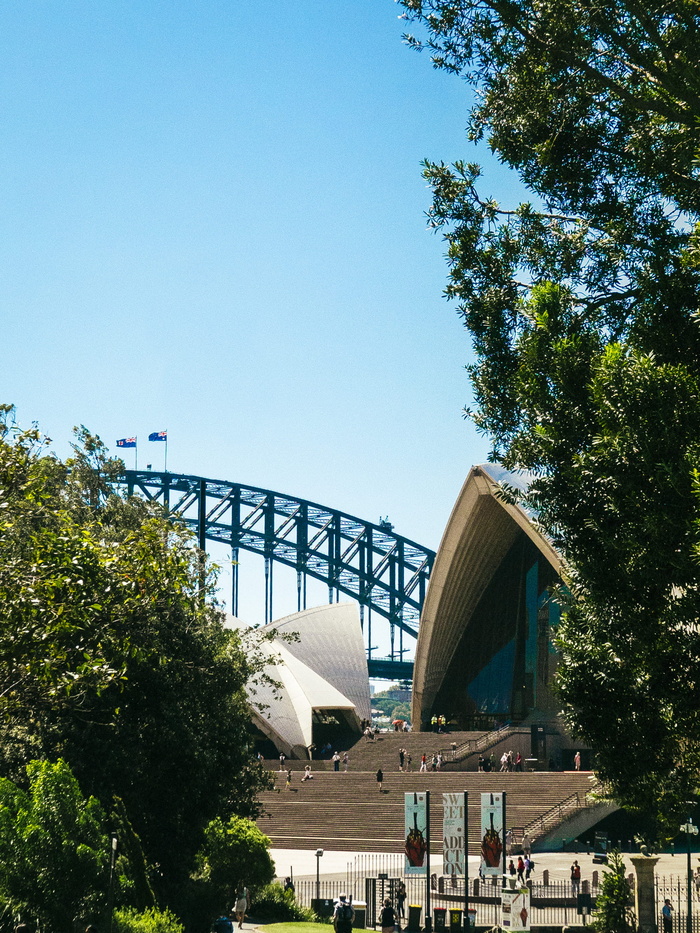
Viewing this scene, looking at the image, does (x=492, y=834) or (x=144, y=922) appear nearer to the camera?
(x=144, y=922)

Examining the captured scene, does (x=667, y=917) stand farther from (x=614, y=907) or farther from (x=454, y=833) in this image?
(x=454, y=833)

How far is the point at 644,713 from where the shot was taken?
37.2 ft

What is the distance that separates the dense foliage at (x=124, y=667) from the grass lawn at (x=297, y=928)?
184 cm

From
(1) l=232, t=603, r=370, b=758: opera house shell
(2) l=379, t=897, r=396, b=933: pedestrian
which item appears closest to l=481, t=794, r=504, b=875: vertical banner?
(2) l=379, t=897, r=396, b=933: pedestrian

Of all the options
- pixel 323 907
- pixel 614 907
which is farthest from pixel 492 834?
pixel 323 907

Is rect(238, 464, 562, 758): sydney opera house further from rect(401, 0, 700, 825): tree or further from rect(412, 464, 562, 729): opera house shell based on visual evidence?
rect(401, 0, 700, 825): tree

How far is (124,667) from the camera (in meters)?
13.5

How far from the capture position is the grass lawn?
764 inches

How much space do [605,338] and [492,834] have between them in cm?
1284

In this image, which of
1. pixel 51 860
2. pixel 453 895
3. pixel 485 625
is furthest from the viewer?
pixel 485 625

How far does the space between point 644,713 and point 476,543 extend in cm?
3787

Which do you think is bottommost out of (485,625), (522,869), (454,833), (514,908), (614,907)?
(522,869)

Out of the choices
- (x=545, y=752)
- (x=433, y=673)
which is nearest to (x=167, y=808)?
(x=545, y=752)

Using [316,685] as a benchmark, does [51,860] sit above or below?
below
